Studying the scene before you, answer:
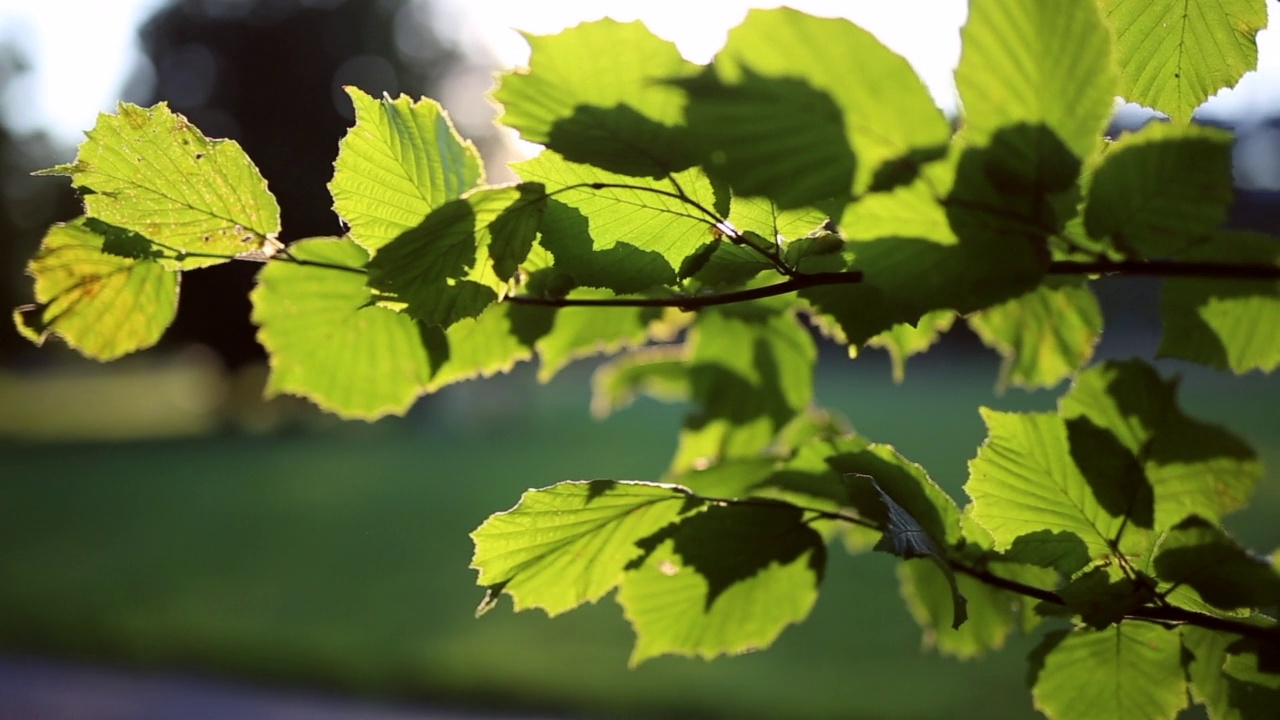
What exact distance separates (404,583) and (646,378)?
3951 millimetres

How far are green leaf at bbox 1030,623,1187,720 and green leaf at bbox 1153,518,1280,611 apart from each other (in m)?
0.04

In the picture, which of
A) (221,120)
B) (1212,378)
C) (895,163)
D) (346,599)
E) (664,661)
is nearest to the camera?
(895,163)

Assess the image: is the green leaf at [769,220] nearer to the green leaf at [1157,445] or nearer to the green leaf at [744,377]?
the green leaf at [1157,445]

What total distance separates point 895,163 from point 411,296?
162mm

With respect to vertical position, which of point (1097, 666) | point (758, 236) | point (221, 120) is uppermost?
point (221, 120)

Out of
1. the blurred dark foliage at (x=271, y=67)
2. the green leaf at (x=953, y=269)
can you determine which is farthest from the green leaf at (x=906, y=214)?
the blurred dark foliage at (x=271, y=67)

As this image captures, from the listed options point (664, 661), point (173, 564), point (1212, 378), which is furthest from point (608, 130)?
point (1212, 378)

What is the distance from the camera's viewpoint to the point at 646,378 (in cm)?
78

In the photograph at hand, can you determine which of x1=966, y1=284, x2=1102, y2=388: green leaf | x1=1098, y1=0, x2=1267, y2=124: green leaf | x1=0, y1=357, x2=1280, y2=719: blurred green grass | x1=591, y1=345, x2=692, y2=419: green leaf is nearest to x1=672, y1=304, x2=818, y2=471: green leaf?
x1=591, y1=345, x2=692, y2=419: green leaf

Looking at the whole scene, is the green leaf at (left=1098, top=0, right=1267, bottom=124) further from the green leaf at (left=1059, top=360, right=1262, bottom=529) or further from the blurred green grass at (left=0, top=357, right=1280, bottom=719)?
the blurred green grass at (left=0, top=357, right=1280, bottom=719)

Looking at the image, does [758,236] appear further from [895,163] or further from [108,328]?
[108,328]

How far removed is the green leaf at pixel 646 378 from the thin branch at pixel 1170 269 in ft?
1.53

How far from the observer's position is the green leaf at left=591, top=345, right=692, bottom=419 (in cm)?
74

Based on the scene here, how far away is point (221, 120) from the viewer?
393 inches
